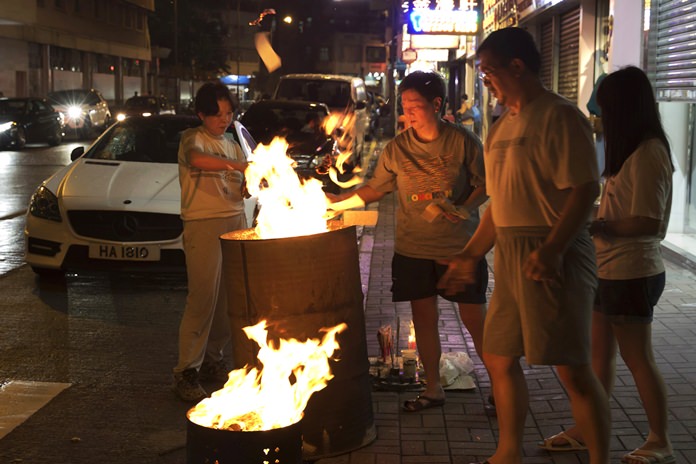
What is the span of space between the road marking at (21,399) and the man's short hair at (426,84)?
2862 millimetres

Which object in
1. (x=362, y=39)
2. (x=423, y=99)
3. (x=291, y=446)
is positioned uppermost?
(x=362, y=39)

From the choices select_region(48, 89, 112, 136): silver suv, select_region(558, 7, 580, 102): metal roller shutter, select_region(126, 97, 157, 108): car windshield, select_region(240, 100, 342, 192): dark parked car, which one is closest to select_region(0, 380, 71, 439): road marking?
select_region(558, 7, 580, 102): metal roller shutter

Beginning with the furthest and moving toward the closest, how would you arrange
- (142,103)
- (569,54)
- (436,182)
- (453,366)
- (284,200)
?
(142,103)
(569,54)
(453,366)
(436,182)
(284,200)

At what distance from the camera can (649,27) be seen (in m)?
10.6

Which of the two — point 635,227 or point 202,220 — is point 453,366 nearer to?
point 202,220

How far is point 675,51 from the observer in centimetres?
1012

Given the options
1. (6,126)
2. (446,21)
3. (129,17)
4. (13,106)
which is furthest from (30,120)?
(129,17)

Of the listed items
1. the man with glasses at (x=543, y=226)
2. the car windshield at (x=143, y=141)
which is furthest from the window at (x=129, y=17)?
the man with glasses at (x=543, y=226)

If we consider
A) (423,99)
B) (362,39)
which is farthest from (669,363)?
(362,39)

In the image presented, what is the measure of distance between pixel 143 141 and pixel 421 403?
5.64 meters

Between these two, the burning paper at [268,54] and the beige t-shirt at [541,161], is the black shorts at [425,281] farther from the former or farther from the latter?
the burning paper at [268,54]

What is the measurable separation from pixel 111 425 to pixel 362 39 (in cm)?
10405

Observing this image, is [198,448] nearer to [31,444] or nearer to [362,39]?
[31,444]

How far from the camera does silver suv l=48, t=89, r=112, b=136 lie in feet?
121
